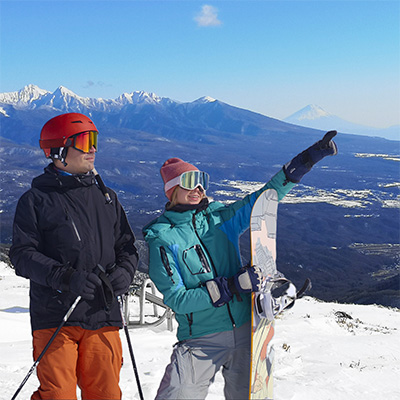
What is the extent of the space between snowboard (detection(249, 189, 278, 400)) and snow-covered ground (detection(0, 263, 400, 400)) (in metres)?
1.31

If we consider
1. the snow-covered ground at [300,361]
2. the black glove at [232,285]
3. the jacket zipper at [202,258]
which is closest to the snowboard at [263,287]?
the black glove at [232,285]

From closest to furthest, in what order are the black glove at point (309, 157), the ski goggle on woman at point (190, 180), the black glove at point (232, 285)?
1. the black glove at point (232, 285)
2. the ski goggle on woman at point (190, 180)
3. the black glove at point (309, 157)

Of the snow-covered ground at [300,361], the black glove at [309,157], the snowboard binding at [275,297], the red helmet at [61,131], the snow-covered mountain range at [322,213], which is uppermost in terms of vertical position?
the red helmet at [61,131]

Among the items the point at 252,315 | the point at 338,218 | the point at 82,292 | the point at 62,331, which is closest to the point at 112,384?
the point at 62,331

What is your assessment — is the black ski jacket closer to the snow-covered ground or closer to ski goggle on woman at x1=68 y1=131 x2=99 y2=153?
ski goggle on woman at x1=68 y1=131 x2=99 y2=153

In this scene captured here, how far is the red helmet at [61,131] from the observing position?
2535 mm

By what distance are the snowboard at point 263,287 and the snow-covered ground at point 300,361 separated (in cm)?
131

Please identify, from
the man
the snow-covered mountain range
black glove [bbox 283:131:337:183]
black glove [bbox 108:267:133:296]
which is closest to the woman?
black glove [bbox 108:267:133:296]

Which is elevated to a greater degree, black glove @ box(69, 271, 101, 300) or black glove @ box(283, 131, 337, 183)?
black glove @ box(283, 131, 337, 183)

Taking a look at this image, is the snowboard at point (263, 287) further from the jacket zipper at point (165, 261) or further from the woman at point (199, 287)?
the jacket zipper at point (165, 261)

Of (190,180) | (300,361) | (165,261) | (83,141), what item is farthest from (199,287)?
(300,361)

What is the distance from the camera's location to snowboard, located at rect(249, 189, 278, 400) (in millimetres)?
2562

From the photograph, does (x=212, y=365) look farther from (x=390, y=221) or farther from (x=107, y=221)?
(x=390, y=221)

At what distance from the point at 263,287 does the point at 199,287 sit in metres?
0.38
